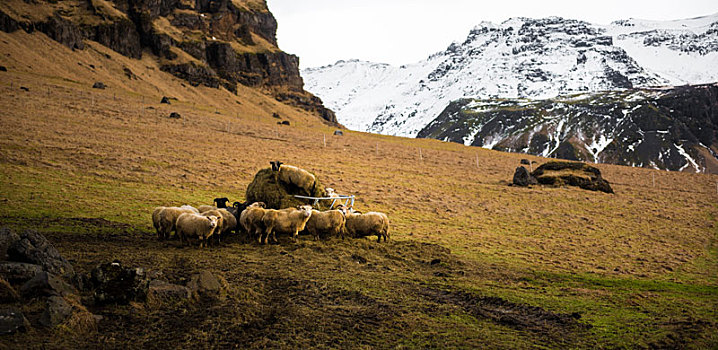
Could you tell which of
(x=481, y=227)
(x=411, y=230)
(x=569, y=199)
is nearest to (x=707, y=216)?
(x=569, y=199)

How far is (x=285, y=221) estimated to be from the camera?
632 inches

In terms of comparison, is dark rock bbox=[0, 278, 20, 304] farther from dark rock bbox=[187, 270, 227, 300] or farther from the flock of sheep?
the flock of sheep

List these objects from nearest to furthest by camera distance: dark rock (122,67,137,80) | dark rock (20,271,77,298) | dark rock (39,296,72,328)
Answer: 1. dark rock (39,296,72,328)
2. dark rock (20,271,77,298)
3. dark rock (122,67,137,80)

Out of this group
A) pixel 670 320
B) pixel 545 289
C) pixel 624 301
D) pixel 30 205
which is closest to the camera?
pixel 670 320

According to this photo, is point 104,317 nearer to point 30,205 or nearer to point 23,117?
point 30,205

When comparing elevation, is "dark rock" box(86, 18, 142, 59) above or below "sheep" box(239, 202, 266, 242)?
above

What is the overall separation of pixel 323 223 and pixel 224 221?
3684 mm

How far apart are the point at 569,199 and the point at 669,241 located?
12.0 m

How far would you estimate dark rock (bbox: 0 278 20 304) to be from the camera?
7.70 meters

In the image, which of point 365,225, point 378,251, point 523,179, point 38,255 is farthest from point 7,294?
point 523,179

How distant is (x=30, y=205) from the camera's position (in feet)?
60.5

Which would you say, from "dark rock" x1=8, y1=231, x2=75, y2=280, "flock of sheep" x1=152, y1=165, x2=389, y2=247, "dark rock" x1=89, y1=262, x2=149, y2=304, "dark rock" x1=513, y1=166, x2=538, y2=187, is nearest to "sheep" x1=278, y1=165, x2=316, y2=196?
"flock of sheep" x1=152, y1=165, x2=389, y2=247

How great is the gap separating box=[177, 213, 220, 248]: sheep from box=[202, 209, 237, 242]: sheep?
2.02ft

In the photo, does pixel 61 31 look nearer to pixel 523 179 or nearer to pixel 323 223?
pixel 523 179
